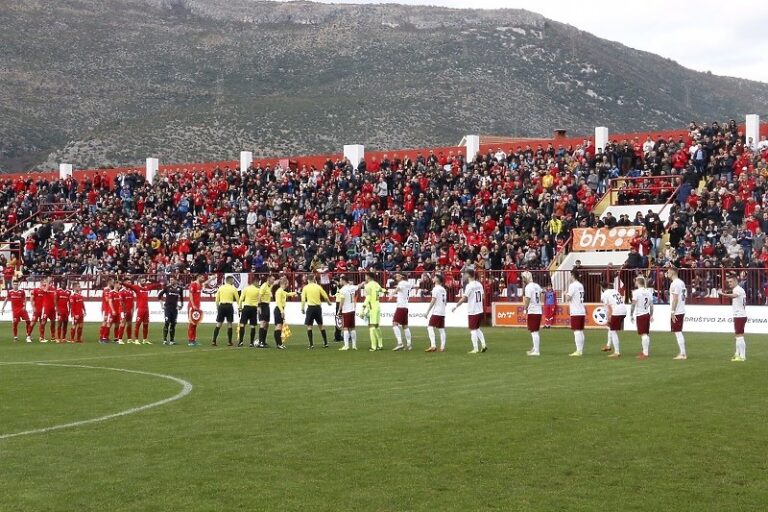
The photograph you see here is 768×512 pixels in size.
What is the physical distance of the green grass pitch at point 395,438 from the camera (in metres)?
10.8

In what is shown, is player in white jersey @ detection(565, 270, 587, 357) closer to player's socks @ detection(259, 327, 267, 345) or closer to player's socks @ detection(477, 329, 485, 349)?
player's socks @ detection(477, 329, 485, 349)

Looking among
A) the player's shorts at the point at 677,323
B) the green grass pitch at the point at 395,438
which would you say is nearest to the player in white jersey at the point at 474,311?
the green grass pitch at the point at 395,438

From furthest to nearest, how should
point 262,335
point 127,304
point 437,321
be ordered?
point 127,304 < point 262,335 < point 437,321

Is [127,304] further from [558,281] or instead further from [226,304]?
[558,281]

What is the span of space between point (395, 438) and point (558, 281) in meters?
27.3

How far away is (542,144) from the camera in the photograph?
5303 centimetres

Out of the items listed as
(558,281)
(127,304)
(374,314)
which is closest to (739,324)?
(374,314)

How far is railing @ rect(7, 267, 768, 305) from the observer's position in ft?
119

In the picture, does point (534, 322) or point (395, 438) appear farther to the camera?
point (534, 322)

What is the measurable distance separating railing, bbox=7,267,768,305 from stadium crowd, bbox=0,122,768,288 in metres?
0.98

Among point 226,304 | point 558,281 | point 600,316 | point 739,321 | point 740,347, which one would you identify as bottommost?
point 740,347

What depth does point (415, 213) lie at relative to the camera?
4934 cm

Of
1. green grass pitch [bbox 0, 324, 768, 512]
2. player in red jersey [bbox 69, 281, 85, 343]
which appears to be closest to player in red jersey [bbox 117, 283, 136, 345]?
player in red jersey [bbox 69, 281, 85, 343]

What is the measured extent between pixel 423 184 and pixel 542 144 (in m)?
5.92
